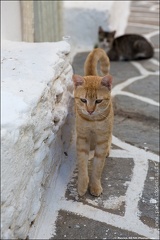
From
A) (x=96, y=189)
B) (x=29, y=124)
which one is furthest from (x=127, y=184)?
(x=29, y=124)

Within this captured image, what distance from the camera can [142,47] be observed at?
5.55 m

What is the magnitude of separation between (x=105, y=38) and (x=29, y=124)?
3.69 metres

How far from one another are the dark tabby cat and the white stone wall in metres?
A: 2.59

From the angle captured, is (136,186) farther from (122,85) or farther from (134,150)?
(122,85)

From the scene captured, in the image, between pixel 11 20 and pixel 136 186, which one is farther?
pixel 11 20

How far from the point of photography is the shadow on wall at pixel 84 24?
5.68 meters

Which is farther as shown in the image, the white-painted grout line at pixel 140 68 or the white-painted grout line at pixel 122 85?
the white-painted grout line at pixel 140 68

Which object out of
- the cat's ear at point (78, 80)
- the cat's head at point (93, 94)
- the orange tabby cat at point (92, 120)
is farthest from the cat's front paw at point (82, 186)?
the cat's ear at point (78, 80)

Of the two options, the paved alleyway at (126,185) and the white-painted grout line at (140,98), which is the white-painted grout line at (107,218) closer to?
the paved alleyway at (126,185)

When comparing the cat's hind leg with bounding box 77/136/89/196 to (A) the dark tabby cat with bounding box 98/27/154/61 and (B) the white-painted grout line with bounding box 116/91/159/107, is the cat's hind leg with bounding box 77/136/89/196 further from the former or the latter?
(A) the dark tabby cat with bounding box 98/27/154/61

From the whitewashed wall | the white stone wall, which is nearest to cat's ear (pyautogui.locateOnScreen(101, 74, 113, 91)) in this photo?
the white stone wall

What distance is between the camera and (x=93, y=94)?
8.11ft

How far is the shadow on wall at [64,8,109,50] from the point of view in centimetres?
568

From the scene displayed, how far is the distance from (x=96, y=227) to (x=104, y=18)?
12.5ft
